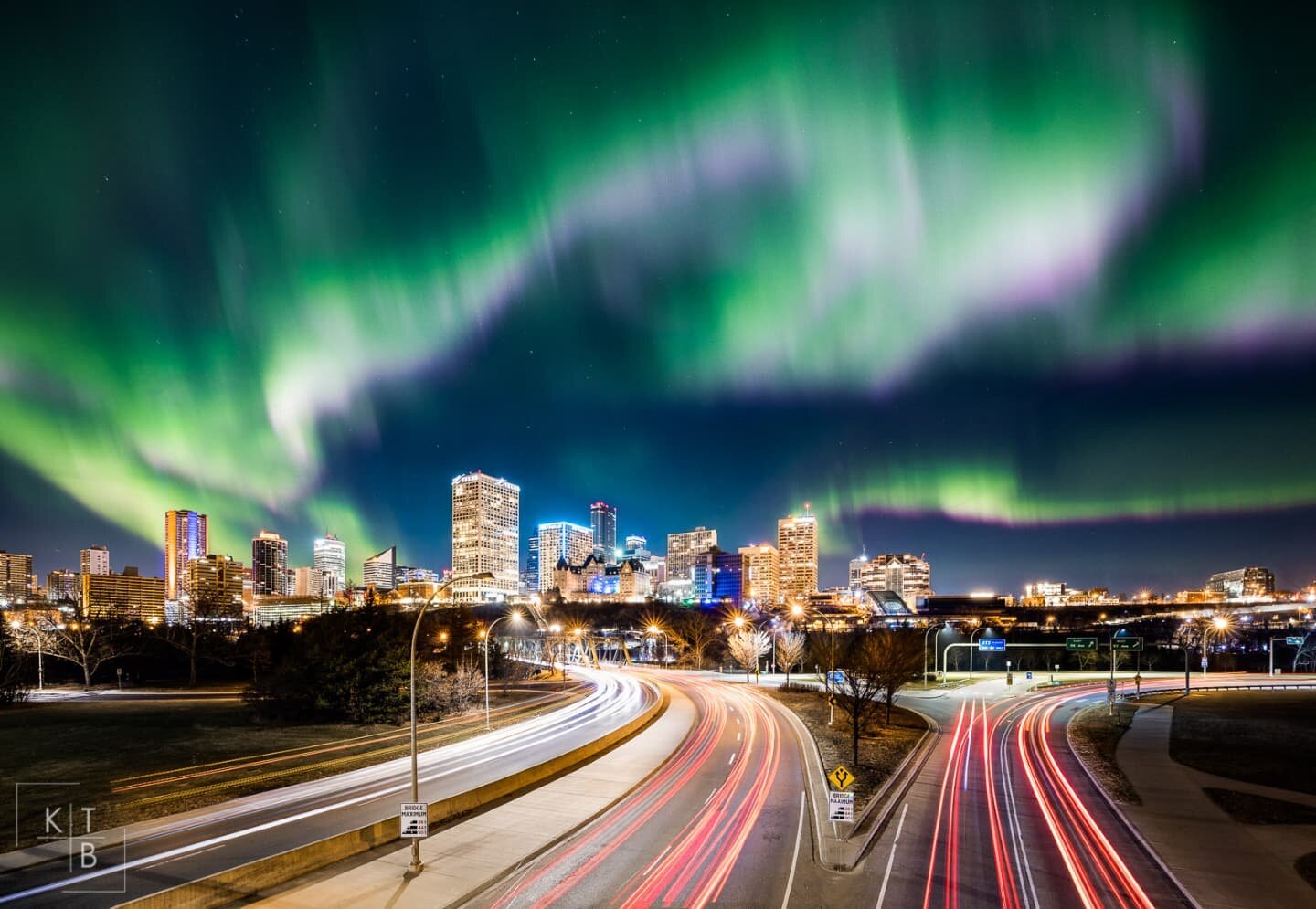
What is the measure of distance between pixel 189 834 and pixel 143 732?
27.6 m

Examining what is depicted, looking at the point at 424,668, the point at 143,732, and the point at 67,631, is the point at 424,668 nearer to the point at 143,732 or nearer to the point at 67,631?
the point at 143,732

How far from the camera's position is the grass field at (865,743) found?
30531 mm

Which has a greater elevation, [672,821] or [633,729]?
[672,821]

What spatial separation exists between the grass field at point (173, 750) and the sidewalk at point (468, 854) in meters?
10.8

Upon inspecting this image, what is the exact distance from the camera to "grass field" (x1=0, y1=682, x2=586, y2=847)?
26969 millimetres

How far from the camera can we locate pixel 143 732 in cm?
4222

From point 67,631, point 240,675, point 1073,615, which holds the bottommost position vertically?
point 1073,615

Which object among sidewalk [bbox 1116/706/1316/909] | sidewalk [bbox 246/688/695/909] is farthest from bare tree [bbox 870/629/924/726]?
sidewalk [bbox 246/688/695/909]

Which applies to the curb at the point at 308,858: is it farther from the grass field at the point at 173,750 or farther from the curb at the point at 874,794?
the curb at the point at 874,794

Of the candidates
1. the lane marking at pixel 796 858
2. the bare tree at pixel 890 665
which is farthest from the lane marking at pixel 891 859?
the bare tree at pixel 890 665

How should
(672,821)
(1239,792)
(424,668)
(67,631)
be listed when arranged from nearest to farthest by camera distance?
(672,821) → (1239,792) → (424,668) → (67,631)

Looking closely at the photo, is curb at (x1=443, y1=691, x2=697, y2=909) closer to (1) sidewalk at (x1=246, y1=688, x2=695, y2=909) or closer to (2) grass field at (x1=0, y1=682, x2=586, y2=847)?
(1) sidewalk at (x1=246, y1=688, x2=695, y2=909)

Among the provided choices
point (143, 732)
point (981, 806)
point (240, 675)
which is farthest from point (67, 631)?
point (981, 806)

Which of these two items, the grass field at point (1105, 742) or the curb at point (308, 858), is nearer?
the curb at point (308, 858)
